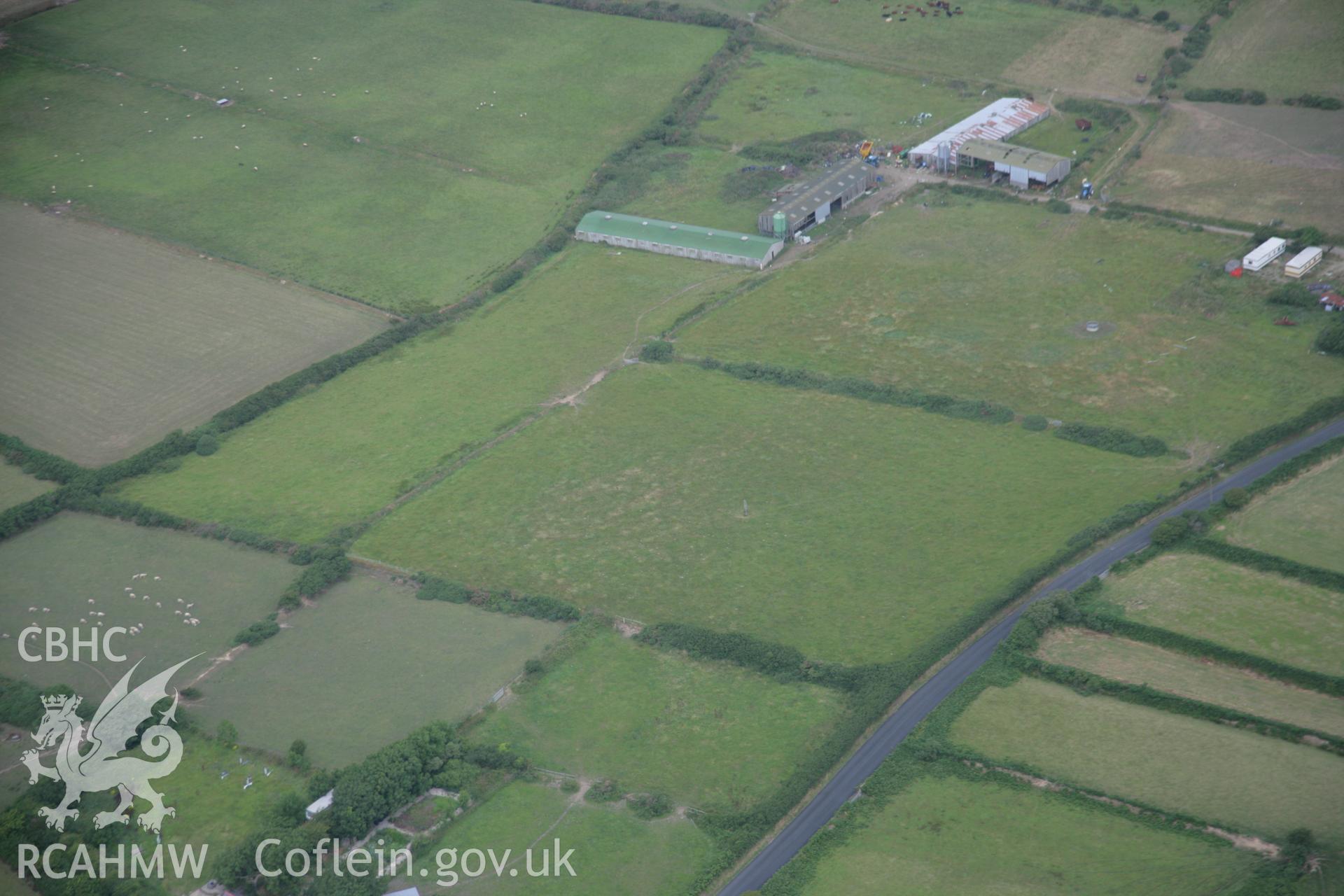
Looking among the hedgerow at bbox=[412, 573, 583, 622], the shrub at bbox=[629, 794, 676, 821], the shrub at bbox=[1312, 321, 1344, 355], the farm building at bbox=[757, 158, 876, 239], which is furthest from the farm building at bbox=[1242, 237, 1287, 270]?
the shrub at bbox=[629, 794, 676, 821]

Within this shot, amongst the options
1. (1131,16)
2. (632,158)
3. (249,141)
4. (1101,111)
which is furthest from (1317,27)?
(249,141)

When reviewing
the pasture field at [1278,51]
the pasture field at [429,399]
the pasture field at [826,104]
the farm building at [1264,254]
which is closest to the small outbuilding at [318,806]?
the pasture field at [429,399]

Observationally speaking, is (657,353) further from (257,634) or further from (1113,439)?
(257,634)

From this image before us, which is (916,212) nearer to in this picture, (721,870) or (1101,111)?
(1101,111)

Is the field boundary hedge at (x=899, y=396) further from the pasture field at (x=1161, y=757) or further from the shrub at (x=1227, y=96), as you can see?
the shrub at (x=1227, y=96)

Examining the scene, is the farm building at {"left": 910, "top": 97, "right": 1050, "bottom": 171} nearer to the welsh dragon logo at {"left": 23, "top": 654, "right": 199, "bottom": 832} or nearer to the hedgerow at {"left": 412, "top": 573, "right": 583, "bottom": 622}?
the hedgerow at {"left": 412, "top": 573, "right": 583, "bottom": 622}

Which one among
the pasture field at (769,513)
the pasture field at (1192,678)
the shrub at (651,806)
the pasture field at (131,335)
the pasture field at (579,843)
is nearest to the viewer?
the pasture field at (579,843)

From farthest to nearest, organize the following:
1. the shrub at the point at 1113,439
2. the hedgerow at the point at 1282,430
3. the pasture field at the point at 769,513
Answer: the shrub at the point at 1113,439
the hedgerow at the point at 1282,430
the pasture field at the point at 769,513

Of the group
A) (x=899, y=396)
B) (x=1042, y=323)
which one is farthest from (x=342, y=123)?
(x=1042, y=323)
